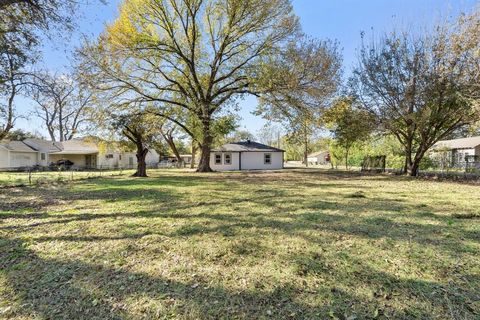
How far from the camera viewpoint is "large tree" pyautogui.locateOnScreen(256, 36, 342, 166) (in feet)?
56.2

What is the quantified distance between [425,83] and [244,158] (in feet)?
64.2

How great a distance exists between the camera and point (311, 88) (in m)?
17.7

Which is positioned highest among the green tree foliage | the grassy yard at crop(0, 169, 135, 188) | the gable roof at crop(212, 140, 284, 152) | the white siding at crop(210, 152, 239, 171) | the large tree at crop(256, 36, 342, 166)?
the large tree at crop(256, 36, 342, 166)

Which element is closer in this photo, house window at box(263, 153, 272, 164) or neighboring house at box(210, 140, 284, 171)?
neighboring house at box(210, 140, 284, 171)

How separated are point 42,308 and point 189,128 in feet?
71.6

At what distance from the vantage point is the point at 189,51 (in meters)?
21.6

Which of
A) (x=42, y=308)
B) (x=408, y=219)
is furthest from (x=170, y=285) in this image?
(x=408, y=219)

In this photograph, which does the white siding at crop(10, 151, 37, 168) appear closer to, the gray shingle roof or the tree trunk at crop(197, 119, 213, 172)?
the gray shingle roof

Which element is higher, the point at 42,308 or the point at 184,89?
the point at 184,89

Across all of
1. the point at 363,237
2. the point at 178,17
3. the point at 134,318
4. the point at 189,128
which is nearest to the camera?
the point at 134,318

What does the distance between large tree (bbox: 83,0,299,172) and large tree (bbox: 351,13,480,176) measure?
256 inches

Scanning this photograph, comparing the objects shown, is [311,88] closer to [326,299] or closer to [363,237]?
[363,237]

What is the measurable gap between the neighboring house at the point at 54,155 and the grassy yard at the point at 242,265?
2924 cm

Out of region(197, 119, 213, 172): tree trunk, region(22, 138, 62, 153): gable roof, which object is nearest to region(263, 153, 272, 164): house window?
region(197, 119, 213, 172): tree trunk
